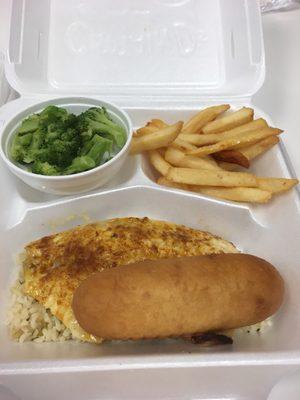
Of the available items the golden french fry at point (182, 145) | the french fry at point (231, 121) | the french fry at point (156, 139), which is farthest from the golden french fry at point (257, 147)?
the french fry at point (156, 139)

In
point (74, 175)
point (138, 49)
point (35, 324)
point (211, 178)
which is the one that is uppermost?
point (138, 49)

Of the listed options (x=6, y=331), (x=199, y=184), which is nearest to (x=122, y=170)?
(x=199, y=184)

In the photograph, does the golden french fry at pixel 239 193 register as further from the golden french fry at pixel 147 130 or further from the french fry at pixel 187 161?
the golden french fry at pixel 147 130

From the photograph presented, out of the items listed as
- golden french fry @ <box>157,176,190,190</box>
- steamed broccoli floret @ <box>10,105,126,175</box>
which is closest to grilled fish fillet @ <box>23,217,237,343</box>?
golden french fry @ <box>157,176,190,190</box>

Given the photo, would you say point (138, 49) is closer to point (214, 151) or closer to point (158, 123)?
point (158, 123)

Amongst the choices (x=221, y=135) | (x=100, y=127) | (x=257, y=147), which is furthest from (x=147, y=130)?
(x=257, y=147)

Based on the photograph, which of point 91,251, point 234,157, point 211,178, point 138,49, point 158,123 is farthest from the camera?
point 138,49
